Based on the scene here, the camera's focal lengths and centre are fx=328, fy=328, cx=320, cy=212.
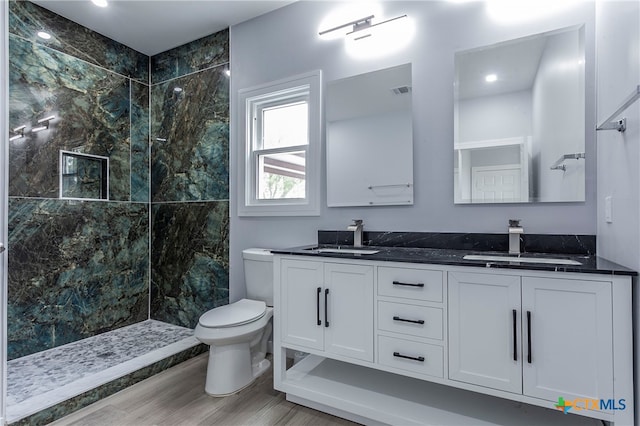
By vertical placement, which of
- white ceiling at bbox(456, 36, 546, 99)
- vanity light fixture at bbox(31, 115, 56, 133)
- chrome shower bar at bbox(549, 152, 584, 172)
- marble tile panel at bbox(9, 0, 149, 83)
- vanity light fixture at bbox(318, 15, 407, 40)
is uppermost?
marble tile panel at bbox(9, 0, 149, 83)

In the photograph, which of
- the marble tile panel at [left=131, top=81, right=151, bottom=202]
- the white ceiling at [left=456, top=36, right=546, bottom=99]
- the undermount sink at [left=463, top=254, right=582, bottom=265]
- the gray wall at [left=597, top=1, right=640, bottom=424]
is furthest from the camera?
the marble tile panel at [left=131, top=81, right=151, bottom=202]

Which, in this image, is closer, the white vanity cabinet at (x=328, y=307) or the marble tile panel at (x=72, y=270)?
the white vanity cabinet at (x=328, y=307)

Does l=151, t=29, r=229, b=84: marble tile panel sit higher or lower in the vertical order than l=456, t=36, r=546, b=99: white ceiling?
higher

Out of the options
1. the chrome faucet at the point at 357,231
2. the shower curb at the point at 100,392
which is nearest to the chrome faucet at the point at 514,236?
the chrome faucet at the point at 357,231

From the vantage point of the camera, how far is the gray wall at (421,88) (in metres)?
1.73

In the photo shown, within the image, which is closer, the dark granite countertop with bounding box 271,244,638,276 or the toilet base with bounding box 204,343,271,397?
the dark granite countertop with bounding box 271,244,638,276

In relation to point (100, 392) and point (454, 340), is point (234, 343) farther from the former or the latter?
point (454, 340)

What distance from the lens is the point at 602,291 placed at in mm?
1205

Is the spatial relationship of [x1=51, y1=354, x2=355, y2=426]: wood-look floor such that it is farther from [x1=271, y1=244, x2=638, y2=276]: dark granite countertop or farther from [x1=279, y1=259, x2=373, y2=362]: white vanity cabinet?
[x1=271, y1=244, x2=638, y2=276]: dark granite countertop

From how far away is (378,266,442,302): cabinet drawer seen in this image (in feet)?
4.92

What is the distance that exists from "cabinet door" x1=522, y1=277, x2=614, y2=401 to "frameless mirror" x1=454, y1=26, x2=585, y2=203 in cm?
64

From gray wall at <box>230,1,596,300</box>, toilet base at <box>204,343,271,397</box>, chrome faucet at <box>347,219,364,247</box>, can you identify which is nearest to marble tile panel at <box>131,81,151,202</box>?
gray wall at <box>230,1,596,300</box>

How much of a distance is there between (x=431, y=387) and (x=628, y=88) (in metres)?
1.62

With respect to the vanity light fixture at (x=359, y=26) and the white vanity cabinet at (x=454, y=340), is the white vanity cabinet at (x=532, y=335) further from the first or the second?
the vanity light fixture at (x=359, y=26)
